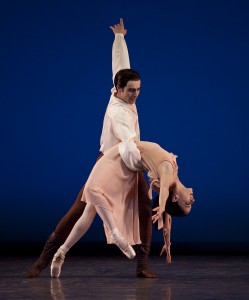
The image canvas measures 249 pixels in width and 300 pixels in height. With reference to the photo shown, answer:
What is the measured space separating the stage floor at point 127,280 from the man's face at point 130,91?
1.01m

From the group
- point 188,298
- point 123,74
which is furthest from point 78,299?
point 123,74

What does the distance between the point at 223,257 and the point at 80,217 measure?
66.4 inches

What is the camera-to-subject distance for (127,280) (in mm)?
4676

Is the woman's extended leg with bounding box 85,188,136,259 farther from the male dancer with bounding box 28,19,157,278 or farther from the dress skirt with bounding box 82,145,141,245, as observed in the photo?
the male dancer with bounding box 28,19,157,278

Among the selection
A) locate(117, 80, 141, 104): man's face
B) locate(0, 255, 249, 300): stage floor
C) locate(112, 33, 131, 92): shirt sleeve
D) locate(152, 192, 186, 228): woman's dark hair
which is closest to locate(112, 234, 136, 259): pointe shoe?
locate(0, 255, 249, 300): stage floor

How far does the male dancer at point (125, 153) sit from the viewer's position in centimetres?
484

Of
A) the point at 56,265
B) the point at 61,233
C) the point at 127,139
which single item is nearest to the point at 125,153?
the point at 127,139

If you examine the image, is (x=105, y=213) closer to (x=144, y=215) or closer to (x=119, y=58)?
(x=144, y=215)

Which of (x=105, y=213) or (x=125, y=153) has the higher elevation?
(x=125, y=153)

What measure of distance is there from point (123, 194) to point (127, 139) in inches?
12.6

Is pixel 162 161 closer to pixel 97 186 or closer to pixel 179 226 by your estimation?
pixel 97 186

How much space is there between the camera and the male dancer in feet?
15.9

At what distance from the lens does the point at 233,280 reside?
15.2 feet

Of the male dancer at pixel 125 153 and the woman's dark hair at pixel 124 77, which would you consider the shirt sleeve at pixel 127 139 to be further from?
the woman's dark hair at pixel 124 77
